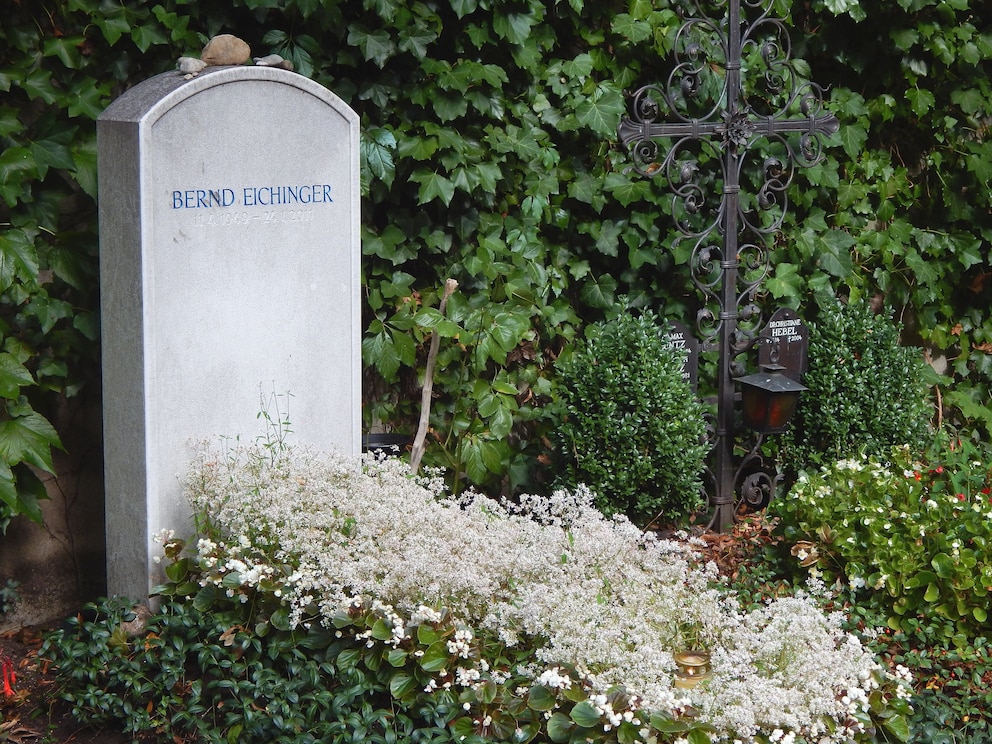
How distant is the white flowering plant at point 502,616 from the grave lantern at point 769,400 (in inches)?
50.3

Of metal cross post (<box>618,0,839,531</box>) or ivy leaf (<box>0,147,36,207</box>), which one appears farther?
metal cross post (<box>618,0,839,531</box>)

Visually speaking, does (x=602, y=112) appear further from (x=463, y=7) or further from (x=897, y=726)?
(x=897, y=726)

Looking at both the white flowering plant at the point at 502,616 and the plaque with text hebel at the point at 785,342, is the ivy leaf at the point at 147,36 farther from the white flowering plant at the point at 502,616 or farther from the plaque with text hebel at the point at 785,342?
the plaque with text hebel at the point at 785,342

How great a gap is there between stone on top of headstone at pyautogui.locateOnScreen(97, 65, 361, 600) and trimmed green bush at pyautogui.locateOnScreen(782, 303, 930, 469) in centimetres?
219

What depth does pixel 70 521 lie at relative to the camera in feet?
14.4

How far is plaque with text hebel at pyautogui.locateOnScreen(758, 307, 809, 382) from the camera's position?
5.25 m

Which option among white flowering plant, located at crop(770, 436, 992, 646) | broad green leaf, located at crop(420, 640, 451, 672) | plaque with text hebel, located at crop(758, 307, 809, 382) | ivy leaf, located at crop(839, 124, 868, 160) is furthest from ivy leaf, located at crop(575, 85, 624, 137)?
broad green leaf, located at crop(420, 640, 451, 672)

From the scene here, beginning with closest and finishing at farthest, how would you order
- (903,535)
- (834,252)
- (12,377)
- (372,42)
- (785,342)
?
1. (12,377)
2. (903,535)
3. (372,42)
4. (785,342)
5. (834,252)

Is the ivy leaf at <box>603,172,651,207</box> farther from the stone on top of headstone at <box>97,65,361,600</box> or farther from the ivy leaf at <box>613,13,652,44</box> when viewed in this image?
the stone on top of headstone at <box>97,65,361,600</box>

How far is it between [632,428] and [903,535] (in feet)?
3.58

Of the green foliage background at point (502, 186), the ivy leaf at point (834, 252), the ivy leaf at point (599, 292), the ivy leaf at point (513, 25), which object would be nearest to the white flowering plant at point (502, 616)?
the green foliage background at point (502, 186)

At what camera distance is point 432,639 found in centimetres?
332

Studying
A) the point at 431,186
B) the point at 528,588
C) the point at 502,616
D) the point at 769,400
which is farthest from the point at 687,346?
the point at 502,616

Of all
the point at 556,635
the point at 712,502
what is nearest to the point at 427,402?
the point at 712,502
